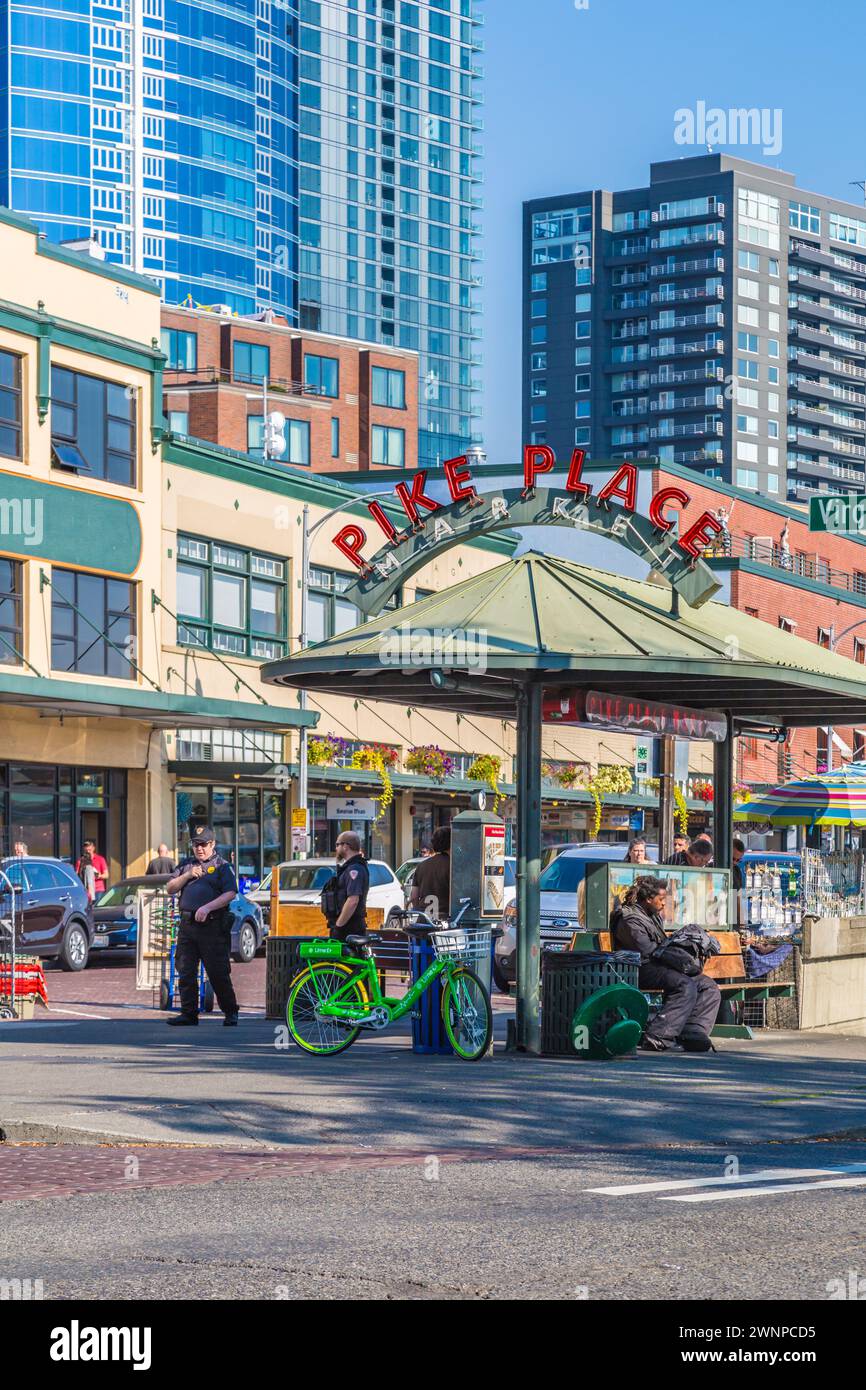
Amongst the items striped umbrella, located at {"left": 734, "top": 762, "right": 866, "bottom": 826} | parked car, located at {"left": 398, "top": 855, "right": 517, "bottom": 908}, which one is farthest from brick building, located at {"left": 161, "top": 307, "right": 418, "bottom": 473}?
striped umbrella, located at {"left": 734, "top": 762, "right": 866, "bottom": 826}

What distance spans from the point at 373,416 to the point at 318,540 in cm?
5090

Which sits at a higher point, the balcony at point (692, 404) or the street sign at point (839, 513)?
the balcony at point (692, 404)

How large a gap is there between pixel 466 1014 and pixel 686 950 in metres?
2.23

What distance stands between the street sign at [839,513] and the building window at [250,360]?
250 feet

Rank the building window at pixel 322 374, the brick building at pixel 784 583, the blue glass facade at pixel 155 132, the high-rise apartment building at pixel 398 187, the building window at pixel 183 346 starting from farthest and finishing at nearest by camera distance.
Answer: the high-rise apartment building at pixel 398 187
the blue glass facade at pixel 155 132
the building window at pixel 322 374
the building window at pixel 183 346
the brick building at pixel 784 583

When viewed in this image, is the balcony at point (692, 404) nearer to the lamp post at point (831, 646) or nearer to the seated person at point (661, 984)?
the lamp post at point (831, 646)

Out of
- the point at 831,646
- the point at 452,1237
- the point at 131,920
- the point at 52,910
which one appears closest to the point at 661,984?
the point at 452,1237

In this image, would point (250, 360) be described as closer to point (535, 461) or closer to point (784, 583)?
point (784, 583)

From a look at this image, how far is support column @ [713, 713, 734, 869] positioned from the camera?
20.7 meters

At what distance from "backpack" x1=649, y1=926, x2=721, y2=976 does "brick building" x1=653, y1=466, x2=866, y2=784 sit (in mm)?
44612

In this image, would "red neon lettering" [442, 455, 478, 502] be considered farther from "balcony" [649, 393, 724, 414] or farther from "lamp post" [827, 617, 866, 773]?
"balcony" [649, 393, 724, 414]

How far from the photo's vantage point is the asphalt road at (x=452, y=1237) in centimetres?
738

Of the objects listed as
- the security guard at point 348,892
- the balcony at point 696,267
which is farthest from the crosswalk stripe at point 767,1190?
the balcony at point 696,267
